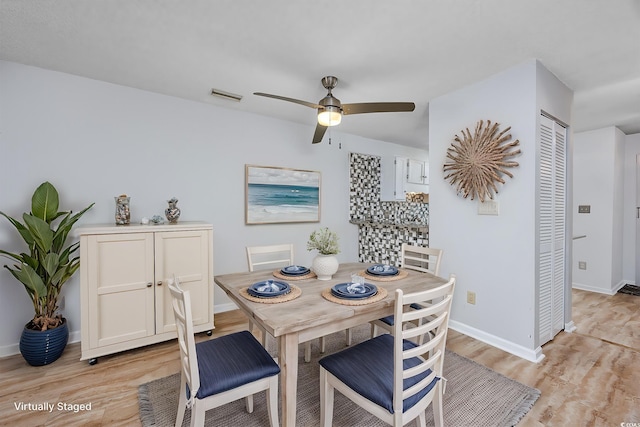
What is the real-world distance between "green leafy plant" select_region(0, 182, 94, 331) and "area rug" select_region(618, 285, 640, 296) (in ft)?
21.7

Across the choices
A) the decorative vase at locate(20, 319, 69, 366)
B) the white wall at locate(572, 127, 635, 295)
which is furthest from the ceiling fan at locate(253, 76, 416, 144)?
the white wall at locate(572, 127, 635, 295)

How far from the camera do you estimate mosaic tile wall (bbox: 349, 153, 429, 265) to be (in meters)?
4.04

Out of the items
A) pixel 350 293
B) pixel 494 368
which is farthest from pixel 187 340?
pixel 494 368

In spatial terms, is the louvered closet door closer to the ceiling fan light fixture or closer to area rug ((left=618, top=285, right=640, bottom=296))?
the ceiling fan light fixture

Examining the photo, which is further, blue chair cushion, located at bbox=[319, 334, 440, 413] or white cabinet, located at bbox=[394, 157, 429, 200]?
white cabinet, located at bbox=[394, 157, 429, 200]

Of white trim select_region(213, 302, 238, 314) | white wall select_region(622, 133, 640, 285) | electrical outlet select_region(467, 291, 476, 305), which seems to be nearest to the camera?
electrical outlet select_region(467, 291, 476, 305)

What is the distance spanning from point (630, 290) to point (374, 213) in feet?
12.5

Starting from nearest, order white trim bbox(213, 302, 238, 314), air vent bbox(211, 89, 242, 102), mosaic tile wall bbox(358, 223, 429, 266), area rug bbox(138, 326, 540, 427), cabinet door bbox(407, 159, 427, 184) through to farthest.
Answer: area rug bbox(138, 326, 540, 427), air vent bbox(211, 89, 242, 102), white trim bbox(213, 302, 238, 314), mosaic tile wall bbox(358, 223, 429, 266), cabinet door bbox(407, 159, 427, 184)

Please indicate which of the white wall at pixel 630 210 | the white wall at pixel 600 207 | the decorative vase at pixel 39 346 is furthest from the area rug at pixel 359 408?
the white wall at pixel 630 210

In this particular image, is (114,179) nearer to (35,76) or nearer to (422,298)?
(35,76)

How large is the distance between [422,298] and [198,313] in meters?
2.25

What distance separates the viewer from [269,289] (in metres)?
1.69

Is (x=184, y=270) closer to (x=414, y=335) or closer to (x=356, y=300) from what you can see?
(x=356, y=300)

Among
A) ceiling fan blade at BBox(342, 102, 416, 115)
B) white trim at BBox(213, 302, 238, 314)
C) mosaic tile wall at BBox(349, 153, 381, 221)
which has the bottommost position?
white trim at BBox(213, 302, 238, 314)
